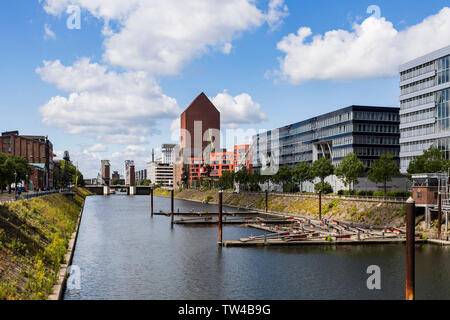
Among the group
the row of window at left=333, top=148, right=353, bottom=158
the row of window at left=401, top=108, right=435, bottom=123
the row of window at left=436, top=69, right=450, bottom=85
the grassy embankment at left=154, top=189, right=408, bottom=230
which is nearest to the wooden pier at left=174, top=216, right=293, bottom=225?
the grassy embankment at left=154, top=189, right=408, bottom=230

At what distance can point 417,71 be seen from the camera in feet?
414

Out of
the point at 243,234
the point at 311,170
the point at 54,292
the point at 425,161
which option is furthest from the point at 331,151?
the point at 54,292

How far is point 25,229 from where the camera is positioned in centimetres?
4866

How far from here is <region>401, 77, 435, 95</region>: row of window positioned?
12063 centimetres

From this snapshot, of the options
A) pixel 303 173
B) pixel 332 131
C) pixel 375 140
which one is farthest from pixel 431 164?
pixel 332 131

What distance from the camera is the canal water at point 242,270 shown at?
135ft

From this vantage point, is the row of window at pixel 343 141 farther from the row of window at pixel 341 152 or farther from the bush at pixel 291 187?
the bush at pixel 291 187

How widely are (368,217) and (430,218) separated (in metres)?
17.0

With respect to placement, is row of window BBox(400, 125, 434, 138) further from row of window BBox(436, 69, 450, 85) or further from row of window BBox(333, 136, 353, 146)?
row of window BBox(333, 136, 353, 146)

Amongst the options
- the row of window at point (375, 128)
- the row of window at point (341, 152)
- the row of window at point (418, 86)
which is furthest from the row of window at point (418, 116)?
the row of window at point (341, 152)

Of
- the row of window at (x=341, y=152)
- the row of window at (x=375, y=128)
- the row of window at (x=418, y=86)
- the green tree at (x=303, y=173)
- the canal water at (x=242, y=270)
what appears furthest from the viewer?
the row of window at (x=341, y=152)

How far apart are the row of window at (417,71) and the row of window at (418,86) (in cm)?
230

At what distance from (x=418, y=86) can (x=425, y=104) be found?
6450 mm
